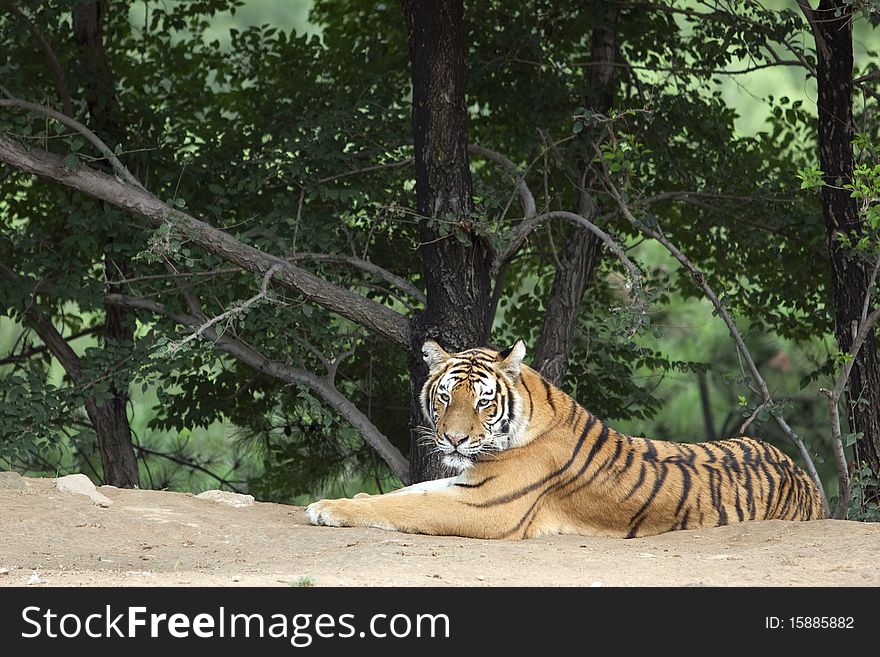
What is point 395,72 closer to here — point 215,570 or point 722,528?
point 722,528

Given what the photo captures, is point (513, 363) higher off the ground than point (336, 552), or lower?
higher

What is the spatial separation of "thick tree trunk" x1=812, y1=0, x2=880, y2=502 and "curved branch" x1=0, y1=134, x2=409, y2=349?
113 inches

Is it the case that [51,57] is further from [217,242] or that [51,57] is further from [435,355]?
[435,355]

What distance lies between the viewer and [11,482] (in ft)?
19.6

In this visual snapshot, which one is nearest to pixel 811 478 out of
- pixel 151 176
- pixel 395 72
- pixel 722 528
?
pixel 722 528

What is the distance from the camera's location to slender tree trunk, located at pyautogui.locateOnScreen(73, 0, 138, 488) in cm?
905

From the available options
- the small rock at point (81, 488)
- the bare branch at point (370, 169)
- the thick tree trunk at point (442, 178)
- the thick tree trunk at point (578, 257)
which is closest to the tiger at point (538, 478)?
the small rock at point (81, 488)

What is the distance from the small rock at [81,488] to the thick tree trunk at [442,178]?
240cm

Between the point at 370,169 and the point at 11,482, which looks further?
the point at 370,169

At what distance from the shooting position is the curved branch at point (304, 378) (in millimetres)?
8484

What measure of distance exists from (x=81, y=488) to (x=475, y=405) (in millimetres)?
2066

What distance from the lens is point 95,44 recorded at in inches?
379

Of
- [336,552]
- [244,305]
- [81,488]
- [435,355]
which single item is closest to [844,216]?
[435,355]

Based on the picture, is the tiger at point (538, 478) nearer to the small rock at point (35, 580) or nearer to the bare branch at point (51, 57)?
the small rock at point (35, 580)
